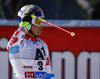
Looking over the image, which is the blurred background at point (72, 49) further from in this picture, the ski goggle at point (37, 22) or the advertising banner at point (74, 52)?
the ski goggle at point (37, 22)

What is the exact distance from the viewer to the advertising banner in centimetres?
604

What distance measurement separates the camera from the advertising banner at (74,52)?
19.8 feet

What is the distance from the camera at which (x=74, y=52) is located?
605cm

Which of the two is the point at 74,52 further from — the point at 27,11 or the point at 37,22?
the point at 27,11

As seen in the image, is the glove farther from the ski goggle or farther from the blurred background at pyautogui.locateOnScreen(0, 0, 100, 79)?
the blurred background at pyautogui.locateOnScreen(0, 0, 100, 79)

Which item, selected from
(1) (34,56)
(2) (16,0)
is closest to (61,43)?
(1) (34,56)

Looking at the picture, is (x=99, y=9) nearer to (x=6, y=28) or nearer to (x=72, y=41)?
(x=72, y=41)

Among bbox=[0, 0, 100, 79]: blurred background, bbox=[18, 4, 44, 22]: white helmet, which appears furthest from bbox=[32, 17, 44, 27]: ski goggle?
bbox=[0, 0, 100, 79]: blurred background

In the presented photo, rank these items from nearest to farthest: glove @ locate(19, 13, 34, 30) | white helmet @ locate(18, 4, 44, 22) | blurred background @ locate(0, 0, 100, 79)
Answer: glove @ locate(19, 13, 34, 30), white helmet @ locate(18, 4, 44, 22), blurred background @ locate(0, 0, 100, 79)

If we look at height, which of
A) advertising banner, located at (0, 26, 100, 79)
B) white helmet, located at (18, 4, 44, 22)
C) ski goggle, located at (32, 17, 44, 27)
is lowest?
advertising banner, located at (0, 26, 100, 79)

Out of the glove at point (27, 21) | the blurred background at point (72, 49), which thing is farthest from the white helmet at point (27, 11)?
the blurred background at point (72, 49)

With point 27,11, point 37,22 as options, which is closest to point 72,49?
point 37,22

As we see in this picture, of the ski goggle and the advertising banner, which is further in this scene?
the advertising banner

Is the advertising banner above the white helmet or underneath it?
underneath
